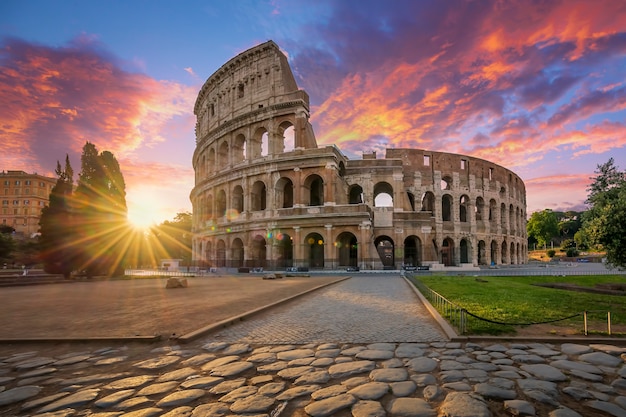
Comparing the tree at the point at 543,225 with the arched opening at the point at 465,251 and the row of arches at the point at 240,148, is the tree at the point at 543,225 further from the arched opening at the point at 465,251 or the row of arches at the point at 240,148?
the row of arches at the point at 240,148

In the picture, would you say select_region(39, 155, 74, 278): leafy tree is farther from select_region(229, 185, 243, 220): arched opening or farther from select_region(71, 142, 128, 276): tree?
select_region(229, 185, 243, 220): arched opening

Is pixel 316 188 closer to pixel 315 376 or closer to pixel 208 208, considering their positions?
pixel 208 208

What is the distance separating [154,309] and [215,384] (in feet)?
21.4

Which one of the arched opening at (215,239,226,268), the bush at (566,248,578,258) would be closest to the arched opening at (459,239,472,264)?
the arched opening at (215,239,226,268)

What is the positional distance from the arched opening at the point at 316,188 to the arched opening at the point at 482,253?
23.7 meters

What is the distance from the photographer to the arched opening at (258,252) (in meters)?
33.5

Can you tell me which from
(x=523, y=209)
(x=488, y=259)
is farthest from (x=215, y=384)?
(x=523, y=209)

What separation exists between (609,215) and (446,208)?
37.8m

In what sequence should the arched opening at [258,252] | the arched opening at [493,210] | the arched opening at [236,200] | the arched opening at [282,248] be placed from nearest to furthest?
the arched opening at [282,248]
the arched opening at [258,252]
the arched opening at [236,200]
the arched opening at [493,210]

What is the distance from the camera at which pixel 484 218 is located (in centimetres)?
4469

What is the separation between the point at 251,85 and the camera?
1501 inches

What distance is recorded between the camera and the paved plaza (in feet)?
10.7

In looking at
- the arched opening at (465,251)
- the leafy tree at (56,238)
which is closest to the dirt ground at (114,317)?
the leafy tree at (56,238)

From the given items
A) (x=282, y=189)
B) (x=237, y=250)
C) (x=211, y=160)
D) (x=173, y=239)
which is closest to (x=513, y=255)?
(x=282, y=189)
